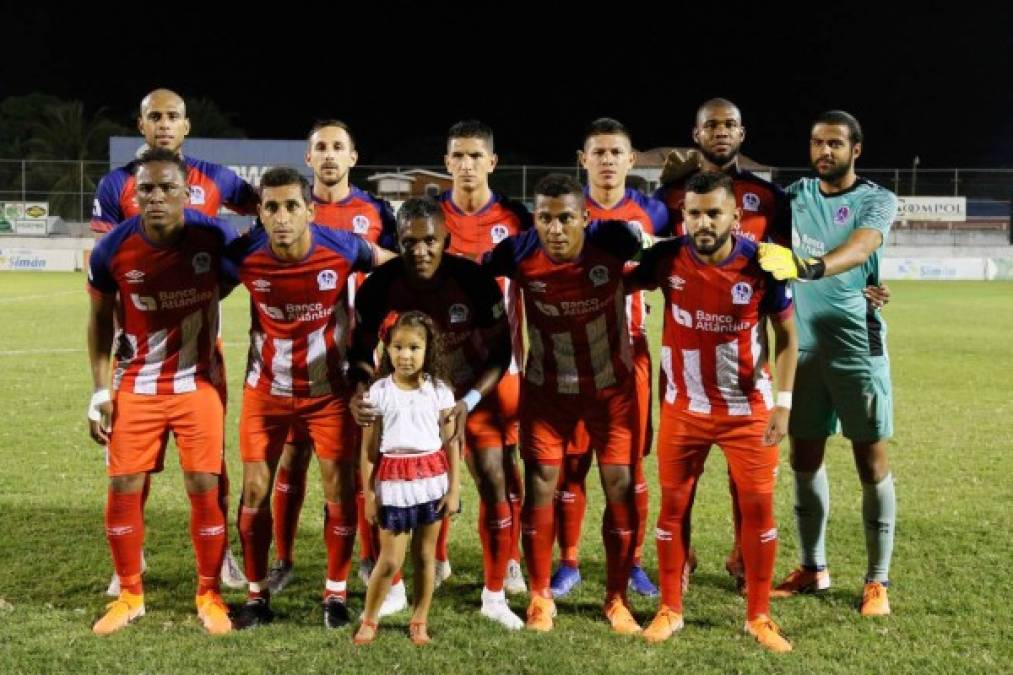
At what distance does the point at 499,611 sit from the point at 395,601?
519 millimetres

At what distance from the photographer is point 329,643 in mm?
4027

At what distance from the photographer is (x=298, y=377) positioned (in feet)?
14.3

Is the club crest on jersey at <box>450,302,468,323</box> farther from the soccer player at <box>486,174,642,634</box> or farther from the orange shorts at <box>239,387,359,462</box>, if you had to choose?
the orange shorts at <box>239,387,359,462</box>

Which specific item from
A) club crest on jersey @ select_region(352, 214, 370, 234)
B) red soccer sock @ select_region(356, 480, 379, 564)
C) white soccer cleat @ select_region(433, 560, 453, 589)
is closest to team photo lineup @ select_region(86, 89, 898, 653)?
red soccer sock @ select_region(356, 480, 379, 564)

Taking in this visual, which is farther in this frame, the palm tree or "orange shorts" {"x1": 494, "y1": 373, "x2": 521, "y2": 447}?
the palm tree

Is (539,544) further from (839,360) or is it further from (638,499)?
(839,360)

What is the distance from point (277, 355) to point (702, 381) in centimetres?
192

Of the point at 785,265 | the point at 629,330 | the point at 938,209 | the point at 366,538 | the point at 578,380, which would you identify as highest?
the point at 938,209

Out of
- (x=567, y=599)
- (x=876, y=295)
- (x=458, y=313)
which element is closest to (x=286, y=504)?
(x=458, y=313)

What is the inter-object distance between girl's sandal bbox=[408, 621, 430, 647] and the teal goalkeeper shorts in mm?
2093

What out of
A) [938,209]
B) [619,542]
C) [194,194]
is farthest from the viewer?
[938,209]

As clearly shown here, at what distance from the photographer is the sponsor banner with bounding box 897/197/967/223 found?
3834 centimetres

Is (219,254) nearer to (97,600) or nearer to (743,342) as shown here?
(97,600)

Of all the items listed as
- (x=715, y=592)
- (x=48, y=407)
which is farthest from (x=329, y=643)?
(x=48, y=407)
